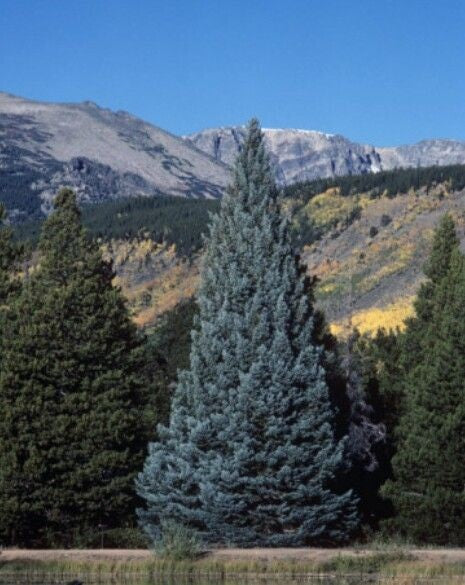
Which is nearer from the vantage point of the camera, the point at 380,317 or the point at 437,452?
the point at 437,452

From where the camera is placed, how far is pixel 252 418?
82.9 ft

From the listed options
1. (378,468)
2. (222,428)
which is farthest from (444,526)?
(222,428)

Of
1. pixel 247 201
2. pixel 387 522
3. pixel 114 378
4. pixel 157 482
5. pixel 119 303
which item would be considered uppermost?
pixel 247 201

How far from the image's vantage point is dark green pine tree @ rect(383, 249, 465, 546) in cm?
2991

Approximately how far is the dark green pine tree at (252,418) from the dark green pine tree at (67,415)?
12.7 ft

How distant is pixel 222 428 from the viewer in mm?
25516

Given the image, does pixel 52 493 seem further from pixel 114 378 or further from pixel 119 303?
pixel 119 303

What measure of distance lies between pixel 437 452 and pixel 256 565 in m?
8.89

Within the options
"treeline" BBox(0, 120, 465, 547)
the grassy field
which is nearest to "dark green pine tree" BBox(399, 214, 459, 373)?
"treeline" BBox(0, 120, 465, 547)

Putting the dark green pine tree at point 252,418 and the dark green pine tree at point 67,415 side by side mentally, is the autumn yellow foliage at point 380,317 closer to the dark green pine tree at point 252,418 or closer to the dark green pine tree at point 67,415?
the dark green pine tree at point 67,415

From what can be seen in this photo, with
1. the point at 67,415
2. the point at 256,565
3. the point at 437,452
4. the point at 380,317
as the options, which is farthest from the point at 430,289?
the point at 380,317

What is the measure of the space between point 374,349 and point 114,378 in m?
19.8

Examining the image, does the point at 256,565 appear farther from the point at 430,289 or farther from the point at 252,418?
the point at 430,289

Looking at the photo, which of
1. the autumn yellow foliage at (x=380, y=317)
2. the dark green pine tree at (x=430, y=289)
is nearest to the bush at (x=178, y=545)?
the dark green pine tree at (x=430, y=289)
